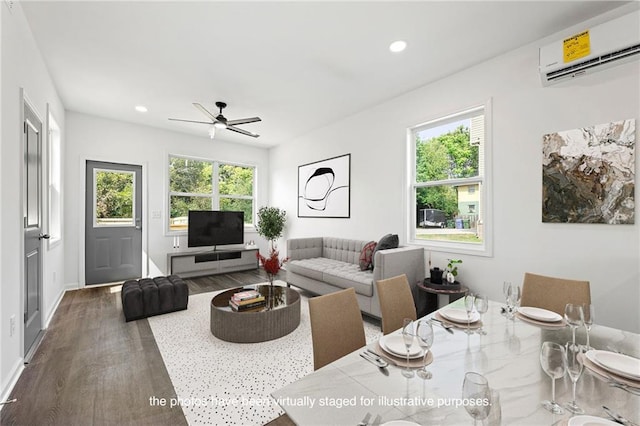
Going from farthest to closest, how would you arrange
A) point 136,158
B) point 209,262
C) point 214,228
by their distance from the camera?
1. point 214,228
2. point 209,262
3. point 136,158

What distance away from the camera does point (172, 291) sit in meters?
3.46

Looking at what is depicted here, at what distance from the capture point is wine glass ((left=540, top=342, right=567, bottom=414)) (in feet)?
2.72

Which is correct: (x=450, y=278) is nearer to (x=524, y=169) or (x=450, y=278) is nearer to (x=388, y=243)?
(x=388, y=243)

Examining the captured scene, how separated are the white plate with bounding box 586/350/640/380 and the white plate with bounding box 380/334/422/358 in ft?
2.13

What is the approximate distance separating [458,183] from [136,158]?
5461 mm

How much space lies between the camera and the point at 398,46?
2752 millimetres

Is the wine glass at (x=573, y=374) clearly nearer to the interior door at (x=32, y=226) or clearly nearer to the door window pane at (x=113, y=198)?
the interior door at (x=32, y=226)

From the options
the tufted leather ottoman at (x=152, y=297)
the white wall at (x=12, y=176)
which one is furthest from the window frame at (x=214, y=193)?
the white wall at (x=12, y=176)

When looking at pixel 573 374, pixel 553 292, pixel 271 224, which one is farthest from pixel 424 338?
pixel 271 224

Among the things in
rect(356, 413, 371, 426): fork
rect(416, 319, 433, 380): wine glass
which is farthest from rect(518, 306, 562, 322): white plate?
rect(356, 413, 371, 426): fork

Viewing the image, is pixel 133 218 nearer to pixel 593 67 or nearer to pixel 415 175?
pixel 415 175

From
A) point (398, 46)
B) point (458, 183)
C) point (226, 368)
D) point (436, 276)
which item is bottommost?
point (226, 368)

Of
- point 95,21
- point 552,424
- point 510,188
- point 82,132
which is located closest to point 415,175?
point 510,188

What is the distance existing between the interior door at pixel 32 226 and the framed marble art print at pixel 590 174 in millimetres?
4668
